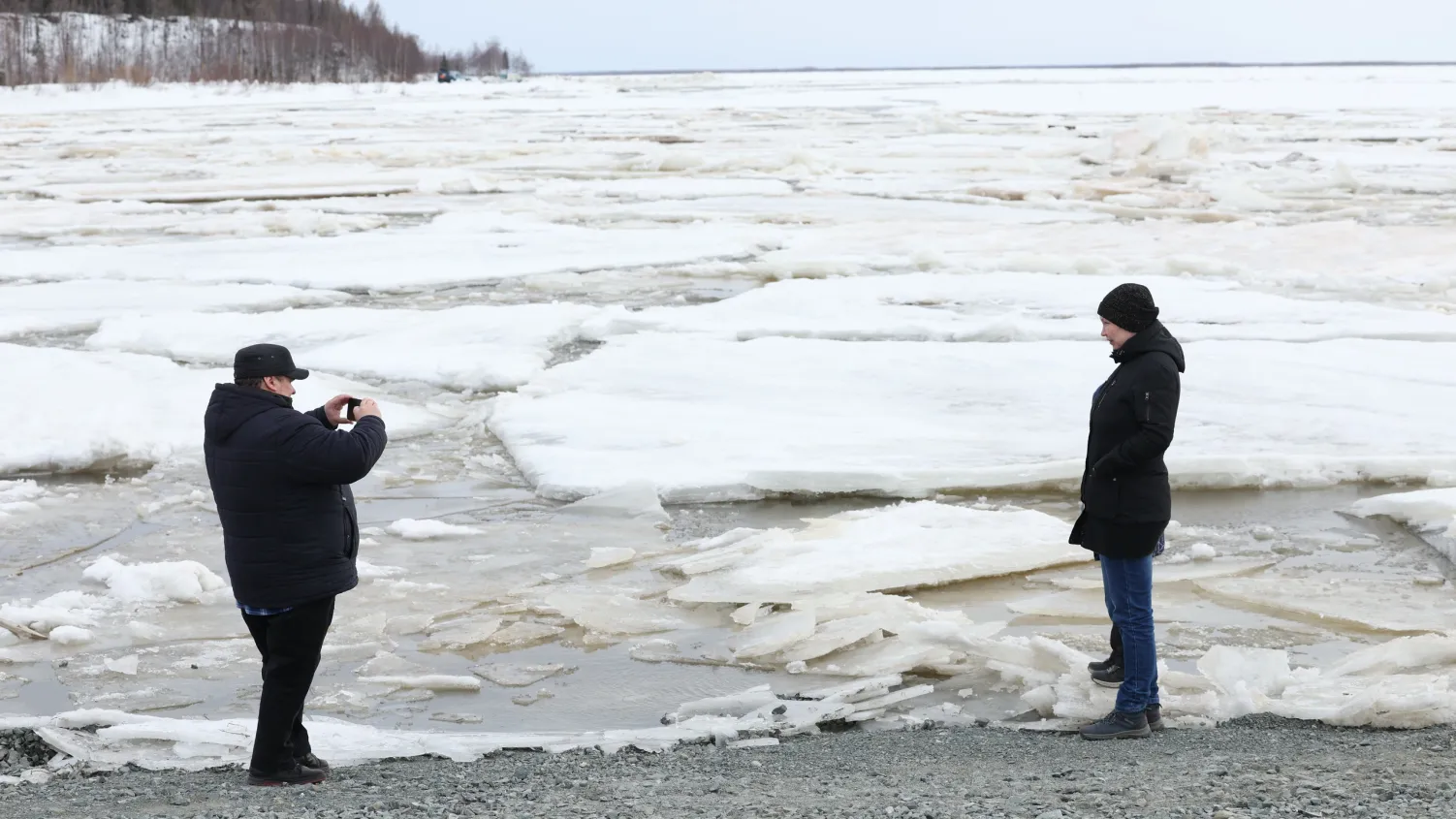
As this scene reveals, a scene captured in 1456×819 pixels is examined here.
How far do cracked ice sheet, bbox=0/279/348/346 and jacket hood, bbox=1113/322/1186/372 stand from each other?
8656 mm

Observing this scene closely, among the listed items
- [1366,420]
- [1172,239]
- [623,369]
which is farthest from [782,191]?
[1366,420]

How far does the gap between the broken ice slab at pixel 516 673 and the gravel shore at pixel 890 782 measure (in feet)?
2.23

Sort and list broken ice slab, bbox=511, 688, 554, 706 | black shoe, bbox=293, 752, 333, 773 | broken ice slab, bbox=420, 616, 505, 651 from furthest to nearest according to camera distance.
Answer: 1. broken ice slab, bbox=420, 616, 505, 651
2. broken ice slab, bbox=511, 688, 554, 706
3. black shoe, bbox=293, 752, 333, 773

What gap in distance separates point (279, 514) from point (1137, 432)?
7.29 feet

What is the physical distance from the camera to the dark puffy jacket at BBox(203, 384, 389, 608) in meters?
3.22

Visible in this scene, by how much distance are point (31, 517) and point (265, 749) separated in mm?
3328

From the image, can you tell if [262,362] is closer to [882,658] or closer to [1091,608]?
[882,658]

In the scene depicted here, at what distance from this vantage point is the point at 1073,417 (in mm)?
7352

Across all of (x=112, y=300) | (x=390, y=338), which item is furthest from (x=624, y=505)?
(x=112, y=300)

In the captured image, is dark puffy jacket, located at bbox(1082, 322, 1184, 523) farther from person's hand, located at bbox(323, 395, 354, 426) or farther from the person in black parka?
person's hand, located at bbox(323, 395, 354, 426)

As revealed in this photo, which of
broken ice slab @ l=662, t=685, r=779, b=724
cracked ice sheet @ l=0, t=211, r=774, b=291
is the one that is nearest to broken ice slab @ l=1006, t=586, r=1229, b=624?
broken ice slab @ l=662, t=685, r=779, b=724

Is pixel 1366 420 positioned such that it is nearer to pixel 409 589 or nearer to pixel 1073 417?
pixel 1073 417

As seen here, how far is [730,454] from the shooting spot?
267 inches

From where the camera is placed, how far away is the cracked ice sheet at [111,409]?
6840 mm
